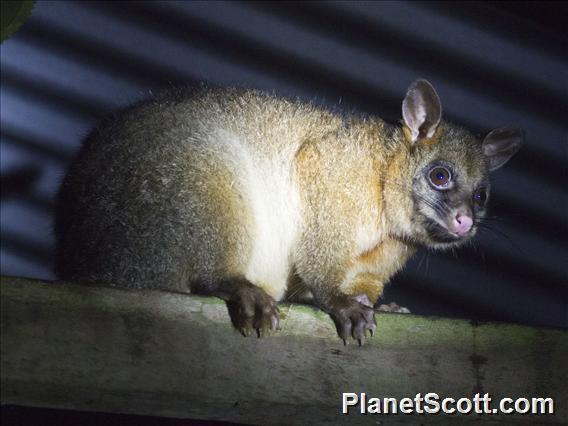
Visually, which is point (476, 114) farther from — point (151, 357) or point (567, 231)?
point (151, 357)

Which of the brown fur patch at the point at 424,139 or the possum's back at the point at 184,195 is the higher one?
the brown fur patch at the point at 424,139

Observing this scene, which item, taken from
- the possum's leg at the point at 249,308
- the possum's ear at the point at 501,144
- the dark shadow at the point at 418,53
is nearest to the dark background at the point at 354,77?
the dark shadow at the point at 418,53

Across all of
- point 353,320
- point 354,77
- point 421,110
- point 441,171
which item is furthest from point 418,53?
point 353,320

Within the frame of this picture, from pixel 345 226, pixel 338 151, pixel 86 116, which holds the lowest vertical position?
pixel 345 226

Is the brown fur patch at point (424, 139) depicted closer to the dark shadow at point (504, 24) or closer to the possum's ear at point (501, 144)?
the possum's ear at point (501, 144)

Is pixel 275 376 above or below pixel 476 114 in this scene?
below

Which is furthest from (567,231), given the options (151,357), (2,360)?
(2,360)

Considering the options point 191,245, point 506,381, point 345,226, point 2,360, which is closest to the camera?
point 2,360
